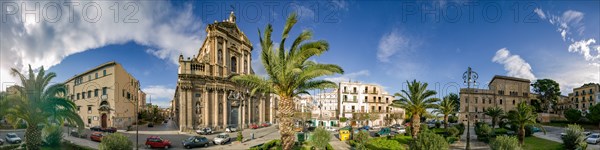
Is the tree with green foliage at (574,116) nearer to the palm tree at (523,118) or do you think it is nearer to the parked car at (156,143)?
the palm tree at (523,118)

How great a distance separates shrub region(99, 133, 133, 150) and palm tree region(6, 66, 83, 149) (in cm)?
620

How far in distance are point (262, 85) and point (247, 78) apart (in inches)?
40.3

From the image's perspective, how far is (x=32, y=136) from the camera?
18.0 metres

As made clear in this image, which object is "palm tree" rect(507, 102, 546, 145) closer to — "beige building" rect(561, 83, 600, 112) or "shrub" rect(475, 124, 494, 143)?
"shrub" rect(475, 124, 494, 143)

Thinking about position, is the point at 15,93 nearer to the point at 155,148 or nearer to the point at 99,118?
the point at 155,148

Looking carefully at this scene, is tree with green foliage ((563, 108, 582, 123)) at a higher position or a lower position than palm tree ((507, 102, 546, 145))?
lower

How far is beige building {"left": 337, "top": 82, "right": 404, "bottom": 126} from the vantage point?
6334 cm

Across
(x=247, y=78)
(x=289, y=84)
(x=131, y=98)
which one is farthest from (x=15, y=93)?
(x=131, y=98)

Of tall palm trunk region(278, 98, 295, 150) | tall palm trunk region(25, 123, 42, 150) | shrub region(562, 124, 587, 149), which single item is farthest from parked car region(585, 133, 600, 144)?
tall palm trunk region(25, 123, 42, 150)

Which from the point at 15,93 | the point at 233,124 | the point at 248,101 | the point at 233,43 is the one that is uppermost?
the point at 233,43

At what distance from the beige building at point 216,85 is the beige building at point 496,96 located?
5094 cm

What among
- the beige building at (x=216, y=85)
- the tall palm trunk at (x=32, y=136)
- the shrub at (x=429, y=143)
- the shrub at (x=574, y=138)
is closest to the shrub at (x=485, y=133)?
the shrub at (x=574, y=138)

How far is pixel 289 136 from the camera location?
48.8ft

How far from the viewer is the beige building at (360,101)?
63344 millimetres
